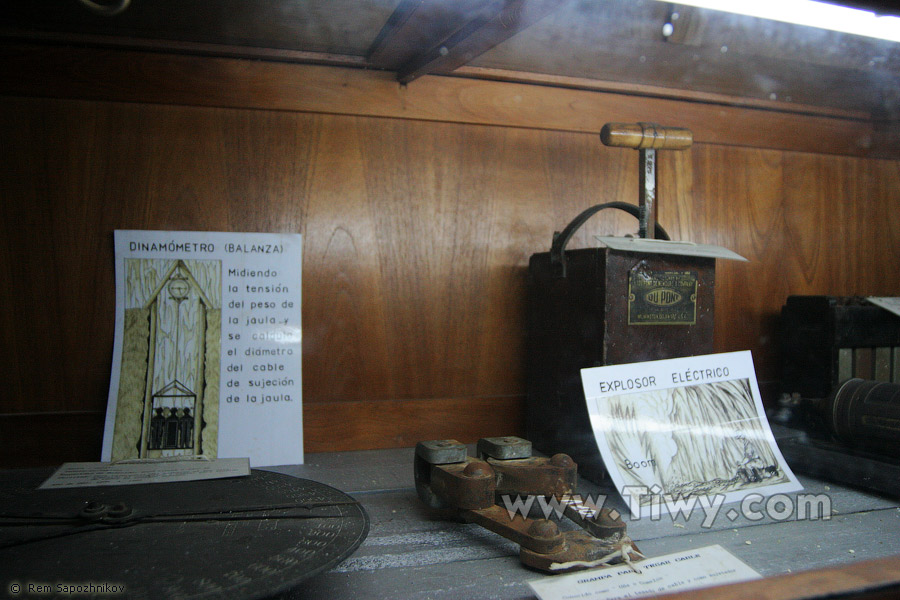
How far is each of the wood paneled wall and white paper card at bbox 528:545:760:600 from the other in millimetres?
580

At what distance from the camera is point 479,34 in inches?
33.9

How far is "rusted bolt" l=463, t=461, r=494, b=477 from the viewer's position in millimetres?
695

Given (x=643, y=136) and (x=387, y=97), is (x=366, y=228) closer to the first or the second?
(x=387, y=97)

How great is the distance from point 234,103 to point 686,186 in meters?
0.85

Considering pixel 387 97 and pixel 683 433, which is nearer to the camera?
pixel 683 433

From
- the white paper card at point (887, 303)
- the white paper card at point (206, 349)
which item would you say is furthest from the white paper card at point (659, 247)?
the white paper card at point (206, 349)

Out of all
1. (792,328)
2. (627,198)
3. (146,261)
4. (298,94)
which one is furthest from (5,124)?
(792,328)

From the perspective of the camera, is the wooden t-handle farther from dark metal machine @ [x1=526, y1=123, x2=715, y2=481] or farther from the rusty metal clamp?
the rusty metal clamp

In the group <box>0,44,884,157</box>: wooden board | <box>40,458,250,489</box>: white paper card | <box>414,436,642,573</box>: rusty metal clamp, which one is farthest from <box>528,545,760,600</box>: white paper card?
<box>0,44,884,157</box>: wooden board

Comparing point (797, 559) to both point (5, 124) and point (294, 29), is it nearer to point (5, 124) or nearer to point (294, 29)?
point (294, 29)

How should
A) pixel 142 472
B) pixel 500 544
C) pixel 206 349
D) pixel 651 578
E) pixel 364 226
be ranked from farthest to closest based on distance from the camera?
pixel 364 226 < pixel 206 349 < pixel 142 472 < pixel 500 544 < pixel 651 578

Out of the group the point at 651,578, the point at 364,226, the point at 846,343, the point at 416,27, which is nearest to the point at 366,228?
the point at 364,226

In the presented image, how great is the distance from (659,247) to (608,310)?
12 cm

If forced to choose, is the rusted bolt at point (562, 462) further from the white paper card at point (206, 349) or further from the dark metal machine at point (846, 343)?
the dark metal machine at point (846, 343)
